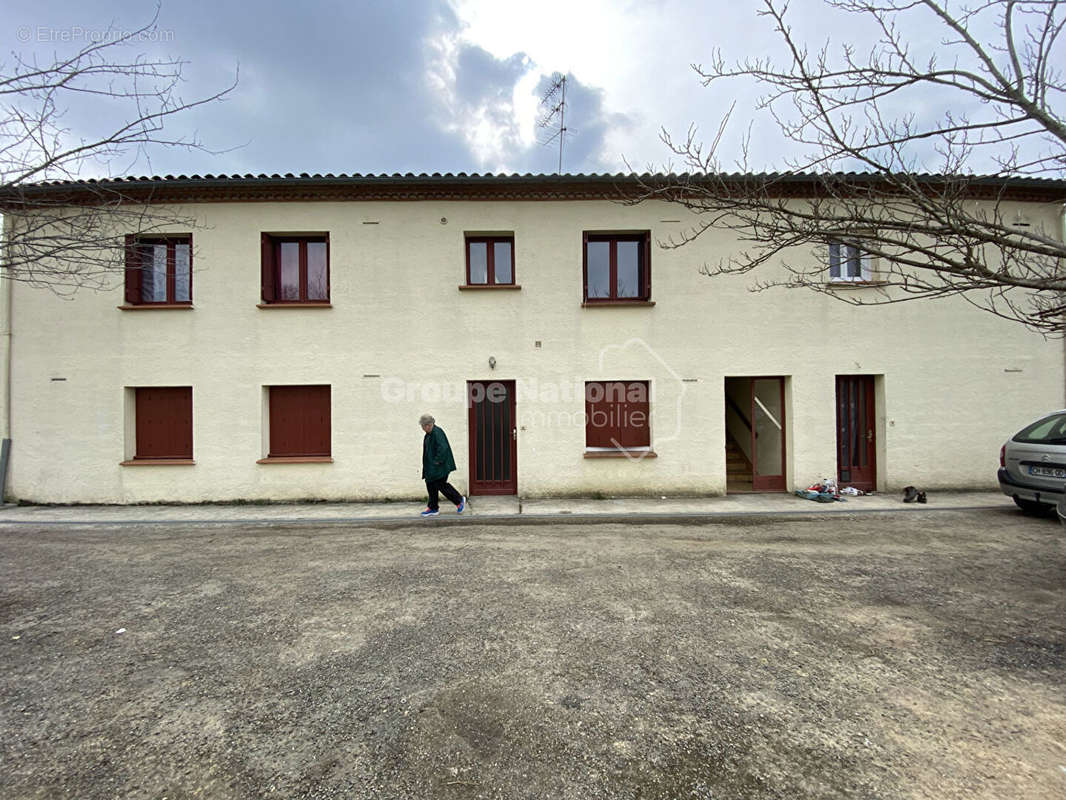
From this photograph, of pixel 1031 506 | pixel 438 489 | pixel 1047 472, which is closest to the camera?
pixel 1047 472

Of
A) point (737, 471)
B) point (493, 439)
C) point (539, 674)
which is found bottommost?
point (539, 674)

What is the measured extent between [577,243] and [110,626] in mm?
8074

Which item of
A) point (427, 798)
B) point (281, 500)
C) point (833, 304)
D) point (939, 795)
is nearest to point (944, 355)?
point (833, 304)

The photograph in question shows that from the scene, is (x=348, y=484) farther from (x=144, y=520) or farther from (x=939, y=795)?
(x=939, y=795)

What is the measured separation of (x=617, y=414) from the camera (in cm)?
861

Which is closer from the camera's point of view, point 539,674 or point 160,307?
point 539,674

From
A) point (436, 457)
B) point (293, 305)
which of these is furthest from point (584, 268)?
point (293, 305)

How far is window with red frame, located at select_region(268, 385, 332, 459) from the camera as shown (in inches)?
336

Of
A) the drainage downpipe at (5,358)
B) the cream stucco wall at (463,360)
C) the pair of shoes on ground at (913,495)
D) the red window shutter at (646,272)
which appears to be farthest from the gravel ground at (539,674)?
the red window shutter at (646,272)

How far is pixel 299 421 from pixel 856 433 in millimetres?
10872

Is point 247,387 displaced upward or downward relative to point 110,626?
upward

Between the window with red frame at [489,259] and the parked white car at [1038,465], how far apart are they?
853 cm

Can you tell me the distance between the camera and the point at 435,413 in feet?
27.6

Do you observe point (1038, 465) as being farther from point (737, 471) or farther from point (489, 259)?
point (489, 259)
